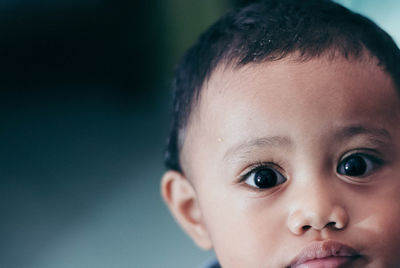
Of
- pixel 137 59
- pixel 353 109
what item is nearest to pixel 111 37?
pixel 137 59

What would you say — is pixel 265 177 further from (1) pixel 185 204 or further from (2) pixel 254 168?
(1) pixel 185 204

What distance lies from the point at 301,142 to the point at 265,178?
2.7 inches

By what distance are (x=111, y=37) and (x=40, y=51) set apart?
0.93ft

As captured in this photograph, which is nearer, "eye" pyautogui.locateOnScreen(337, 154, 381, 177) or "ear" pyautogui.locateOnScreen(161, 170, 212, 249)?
"eye" pyautogui.locateOnScreen(337, 154, 381, 177)

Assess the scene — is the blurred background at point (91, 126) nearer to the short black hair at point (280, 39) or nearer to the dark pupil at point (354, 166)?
the short black hair at point (280, 39)

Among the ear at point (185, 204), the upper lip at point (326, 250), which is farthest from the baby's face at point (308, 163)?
the ear at point (185, 204)

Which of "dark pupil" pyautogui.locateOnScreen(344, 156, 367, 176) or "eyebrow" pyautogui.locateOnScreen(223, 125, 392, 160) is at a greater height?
"eyebrow" pyautogui.locateOnScreen(223, 125, 392, 160)

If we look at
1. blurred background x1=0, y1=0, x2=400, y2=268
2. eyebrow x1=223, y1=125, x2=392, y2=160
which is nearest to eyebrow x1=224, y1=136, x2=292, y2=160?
eyebrow x1=223, y1=125, x2=392, y2=160

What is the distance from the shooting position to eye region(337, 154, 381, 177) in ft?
1.86

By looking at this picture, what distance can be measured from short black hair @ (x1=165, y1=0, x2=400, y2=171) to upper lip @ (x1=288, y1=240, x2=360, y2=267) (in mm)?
218

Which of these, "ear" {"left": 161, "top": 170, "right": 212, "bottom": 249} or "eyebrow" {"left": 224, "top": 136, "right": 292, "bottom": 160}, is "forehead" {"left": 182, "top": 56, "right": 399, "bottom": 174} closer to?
"eyebrow" {"left": 224, "top": 136, "right": 292, "bottom": 160}

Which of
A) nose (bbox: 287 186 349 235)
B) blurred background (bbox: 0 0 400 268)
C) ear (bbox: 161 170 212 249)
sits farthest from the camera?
blurred background (bbox: 0 0 400 268)

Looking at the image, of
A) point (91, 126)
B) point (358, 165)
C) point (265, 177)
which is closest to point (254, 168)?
point (265, 177)

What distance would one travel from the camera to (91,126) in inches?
64.2
